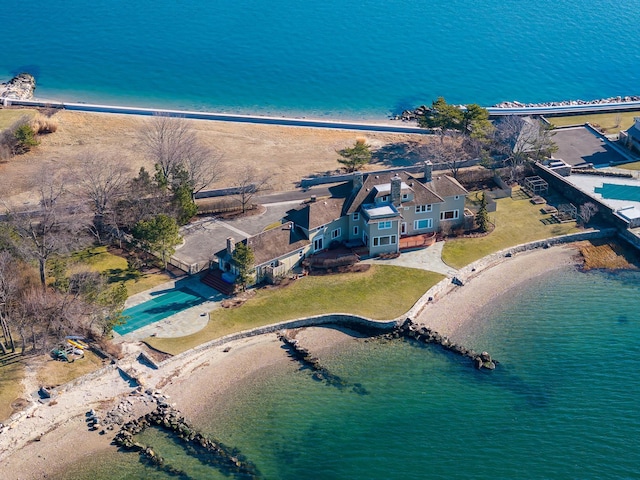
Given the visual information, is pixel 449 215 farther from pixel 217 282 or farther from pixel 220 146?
pixel 220 146

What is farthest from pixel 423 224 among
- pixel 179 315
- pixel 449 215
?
pixel 179 315

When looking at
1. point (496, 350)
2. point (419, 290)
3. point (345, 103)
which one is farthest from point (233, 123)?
point (496, 350)

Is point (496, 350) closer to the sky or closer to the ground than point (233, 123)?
closer to the ground

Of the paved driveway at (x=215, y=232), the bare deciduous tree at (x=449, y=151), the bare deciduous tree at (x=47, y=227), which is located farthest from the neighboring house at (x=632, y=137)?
the bare deciduous tree at (x=47, y=227)

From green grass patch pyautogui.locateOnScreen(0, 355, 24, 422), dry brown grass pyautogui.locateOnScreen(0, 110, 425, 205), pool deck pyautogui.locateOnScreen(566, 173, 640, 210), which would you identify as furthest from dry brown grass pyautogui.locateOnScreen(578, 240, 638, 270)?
green grass patch pyautogui.locateOnScreen(0, 355, 24, 422)

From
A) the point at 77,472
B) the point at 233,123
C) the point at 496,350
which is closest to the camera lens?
the point at 77,472

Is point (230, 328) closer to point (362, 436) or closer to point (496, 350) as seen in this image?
point (362, 436)
